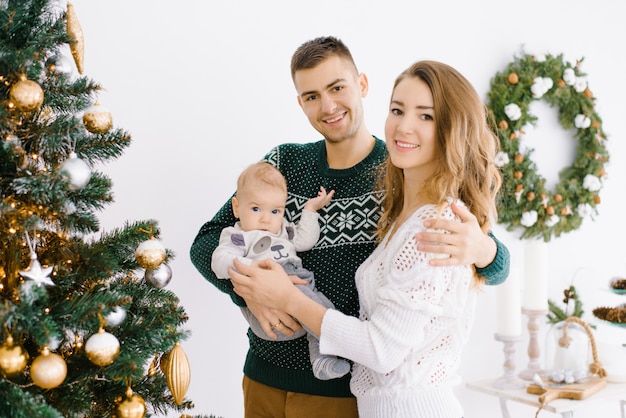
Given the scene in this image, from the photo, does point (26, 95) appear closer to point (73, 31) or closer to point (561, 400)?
point (73, 31)

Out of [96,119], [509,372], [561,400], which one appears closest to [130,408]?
[96,119]

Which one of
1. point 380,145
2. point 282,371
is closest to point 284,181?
point 380,145

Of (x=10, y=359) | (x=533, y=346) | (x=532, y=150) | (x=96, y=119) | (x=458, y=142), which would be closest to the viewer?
(x=10, y=359)

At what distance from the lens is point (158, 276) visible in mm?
1348

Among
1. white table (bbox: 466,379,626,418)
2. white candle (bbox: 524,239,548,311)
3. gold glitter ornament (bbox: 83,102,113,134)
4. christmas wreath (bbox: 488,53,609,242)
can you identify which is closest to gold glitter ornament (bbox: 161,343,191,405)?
gold glitter ornament (bbox: 83,102,113,134)

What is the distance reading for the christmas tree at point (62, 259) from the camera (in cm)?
109

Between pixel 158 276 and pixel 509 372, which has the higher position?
pixel 158 276

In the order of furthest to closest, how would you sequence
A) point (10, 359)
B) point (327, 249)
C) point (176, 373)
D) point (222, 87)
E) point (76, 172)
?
point (222, 87) → point (327, 249) → point (176, 373) → point (76, 172) → point (10, 359)

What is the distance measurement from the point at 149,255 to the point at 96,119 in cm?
28

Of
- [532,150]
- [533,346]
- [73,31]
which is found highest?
[532,150]

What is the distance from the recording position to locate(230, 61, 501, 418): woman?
55.9 inches

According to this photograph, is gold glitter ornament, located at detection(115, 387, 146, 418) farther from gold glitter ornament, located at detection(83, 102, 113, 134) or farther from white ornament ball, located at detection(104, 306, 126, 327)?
gold glitter ornament, located at detection(83, 102, 113, 134)

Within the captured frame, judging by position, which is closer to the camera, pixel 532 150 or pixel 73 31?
pixel 73 31

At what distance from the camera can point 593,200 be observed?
328 centimetres
